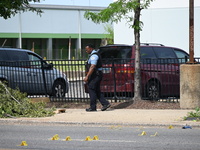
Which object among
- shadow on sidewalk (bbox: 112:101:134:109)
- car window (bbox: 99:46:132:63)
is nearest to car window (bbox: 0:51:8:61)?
car window (bbox: 99:46:132:63)

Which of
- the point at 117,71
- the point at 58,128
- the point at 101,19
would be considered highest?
the point at 101,19

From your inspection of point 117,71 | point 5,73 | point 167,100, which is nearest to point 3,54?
point 5,73

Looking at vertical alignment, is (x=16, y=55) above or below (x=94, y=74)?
above

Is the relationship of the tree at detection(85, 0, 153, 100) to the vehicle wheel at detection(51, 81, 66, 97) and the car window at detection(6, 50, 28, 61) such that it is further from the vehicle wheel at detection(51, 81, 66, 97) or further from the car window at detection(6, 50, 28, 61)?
the car window at detection(6, 50, 28, 61)

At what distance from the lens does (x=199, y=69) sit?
15266mm

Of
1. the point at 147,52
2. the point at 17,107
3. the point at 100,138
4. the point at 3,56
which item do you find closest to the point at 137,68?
the point at 147,52

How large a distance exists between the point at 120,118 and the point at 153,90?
364cm

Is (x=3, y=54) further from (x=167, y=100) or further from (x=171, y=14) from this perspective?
(x=171, y=14)

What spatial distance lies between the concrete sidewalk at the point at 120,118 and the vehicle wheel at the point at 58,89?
148 inches

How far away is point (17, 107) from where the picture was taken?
14.9m

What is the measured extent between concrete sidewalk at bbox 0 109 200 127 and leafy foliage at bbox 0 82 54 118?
442 millimetres

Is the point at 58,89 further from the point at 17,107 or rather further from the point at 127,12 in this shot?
the point at 17,107

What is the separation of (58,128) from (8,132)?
122 cm

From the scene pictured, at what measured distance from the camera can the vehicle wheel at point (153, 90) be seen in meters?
17.3
